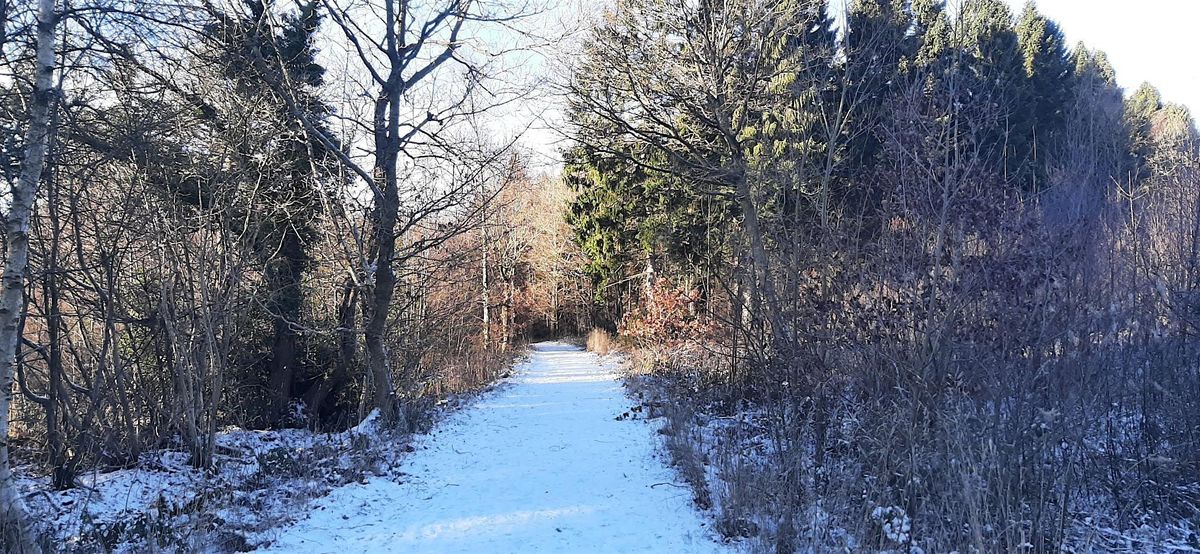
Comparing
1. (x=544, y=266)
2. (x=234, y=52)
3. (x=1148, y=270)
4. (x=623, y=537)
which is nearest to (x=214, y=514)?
(x=623, y=537)

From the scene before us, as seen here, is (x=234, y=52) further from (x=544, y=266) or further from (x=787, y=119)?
(x=544, y=266)

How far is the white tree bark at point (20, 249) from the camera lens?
4.74 meters

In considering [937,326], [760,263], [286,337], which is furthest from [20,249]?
[760,263]

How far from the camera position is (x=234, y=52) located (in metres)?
9.02

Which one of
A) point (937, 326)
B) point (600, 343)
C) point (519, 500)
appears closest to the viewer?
point (937, 326)

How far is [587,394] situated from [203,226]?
28.0ft

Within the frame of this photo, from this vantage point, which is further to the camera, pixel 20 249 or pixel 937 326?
→ pixel 937 326

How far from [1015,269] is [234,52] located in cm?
956

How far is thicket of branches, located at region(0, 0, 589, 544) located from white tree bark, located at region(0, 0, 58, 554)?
14 mm

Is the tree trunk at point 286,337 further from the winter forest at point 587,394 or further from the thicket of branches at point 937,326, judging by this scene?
the thicket of branches at point 937,326

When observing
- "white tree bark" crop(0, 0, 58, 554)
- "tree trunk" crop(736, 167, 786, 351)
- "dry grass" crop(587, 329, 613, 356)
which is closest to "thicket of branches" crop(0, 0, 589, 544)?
"white tree bark" crop(0, 0, 58, 554)

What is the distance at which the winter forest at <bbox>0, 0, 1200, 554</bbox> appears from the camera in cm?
539

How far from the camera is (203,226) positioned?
814cm

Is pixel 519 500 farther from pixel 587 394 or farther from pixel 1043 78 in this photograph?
pixel 1043 78
